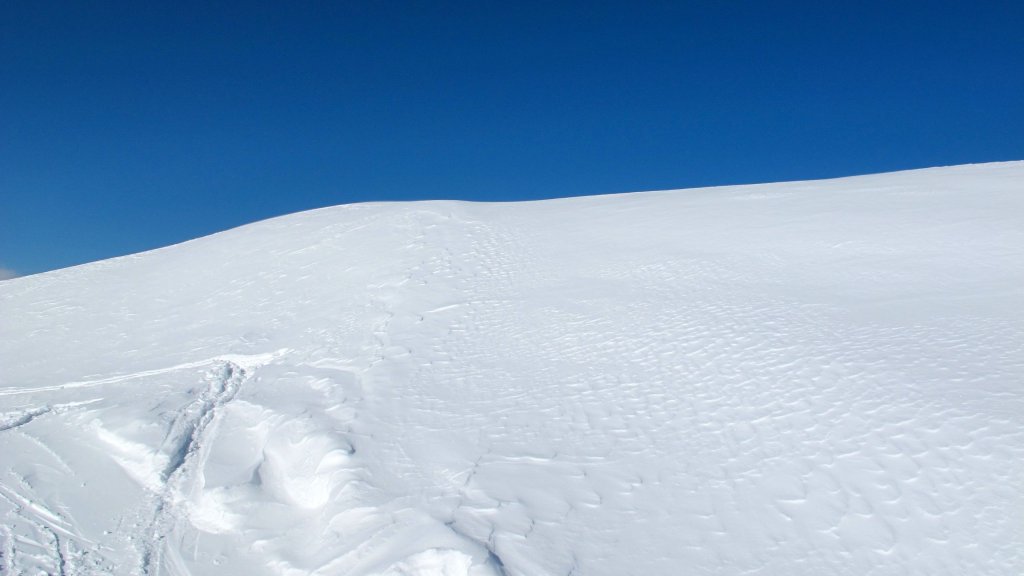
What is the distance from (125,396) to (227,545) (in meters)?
3.35

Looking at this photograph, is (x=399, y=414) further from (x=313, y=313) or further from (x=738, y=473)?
(x=313, y=313)

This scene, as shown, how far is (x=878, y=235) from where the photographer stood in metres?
10.7

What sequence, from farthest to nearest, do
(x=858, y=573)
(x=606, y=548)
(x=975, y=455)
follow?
(x=975, y=455) → (x=606, y=548) → (x=858, y=573)

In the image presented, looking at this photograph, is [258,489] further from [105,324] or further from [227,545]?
[105,324]

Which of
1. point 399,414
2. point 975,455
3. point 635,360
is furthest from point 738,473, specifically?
point 399,414

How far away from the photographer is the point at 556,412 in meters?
6.61

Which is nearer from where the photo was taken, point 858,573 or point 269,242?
point 858,573

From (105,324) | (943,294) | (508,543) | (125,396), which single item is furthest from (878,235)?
(105,324)

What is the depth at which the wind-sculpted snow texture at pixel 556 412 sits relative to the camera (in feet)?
16.0

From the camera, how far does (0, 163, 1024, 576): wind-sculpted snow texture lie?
16.0 feet

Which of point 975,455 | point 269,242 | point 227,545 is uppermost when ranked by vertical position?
point 269,242

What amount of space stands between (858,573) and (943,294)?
4745 millimetres

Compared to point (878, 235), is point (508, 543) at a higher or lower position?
lower

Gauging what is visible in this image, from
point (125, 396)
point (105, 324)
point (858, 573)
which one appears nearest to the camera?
point (858, 573)
